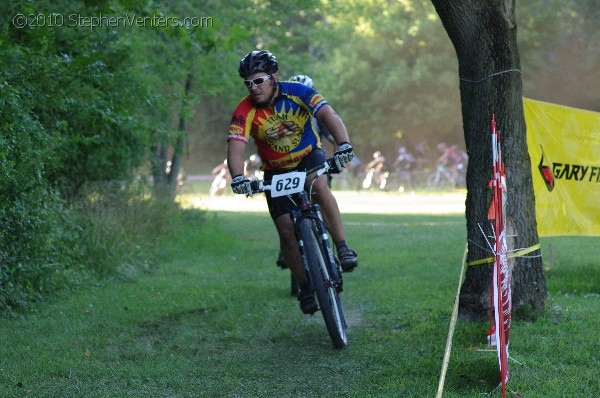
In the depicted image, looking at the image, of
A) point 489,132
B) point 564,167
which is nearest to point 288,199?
point 489,132

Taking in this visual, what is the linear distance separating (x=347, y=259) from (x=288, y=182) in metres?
0.79

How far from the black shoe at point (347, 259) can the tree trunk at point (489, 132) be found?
41.8 inches

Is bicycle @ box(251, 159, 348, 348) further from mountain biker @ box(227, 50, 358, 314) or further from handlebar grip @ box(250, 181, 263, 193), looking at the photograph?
mountain biker @ box(227, 50, 358, 314)

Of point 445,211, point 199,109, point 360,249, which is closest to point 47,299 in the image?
point 360,249

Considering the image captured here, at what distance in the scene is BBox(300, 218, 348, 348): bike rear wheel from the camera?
7.36 m

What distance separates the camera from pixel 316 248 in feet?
24.8

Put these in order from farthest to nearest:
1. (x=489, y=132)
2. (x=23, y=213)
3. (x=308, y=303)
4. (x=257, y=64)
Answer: (x=23, y=213), (x=489, y=132), (x=257, y=64), (x=308, y=303)

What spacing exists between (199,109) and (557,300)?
60.7m

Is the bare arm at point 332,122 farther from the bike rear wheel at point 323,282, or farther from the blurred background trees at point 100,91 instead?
the blurred background trees at point 100,91

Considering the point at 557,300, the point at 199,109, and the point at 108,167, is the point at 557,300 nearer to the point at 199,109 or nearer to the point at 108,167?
the point at 108,167

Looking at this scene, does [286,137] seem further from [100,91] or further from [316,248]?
[100,91]

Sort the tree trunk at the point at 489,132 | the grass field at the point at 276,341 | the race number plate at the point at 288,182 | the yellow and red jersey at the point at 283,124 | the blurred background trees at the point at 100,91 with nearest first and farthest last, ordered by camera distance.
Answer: the grass field at the point at 276,341, the race number plate at the point at 288,182, the yellow and red jersey at the point at 283,124, the tree trunk at the point at 489,132, the blurred background trees at the point at 100,91

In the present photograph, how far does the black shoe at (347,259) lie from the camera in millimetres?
7738

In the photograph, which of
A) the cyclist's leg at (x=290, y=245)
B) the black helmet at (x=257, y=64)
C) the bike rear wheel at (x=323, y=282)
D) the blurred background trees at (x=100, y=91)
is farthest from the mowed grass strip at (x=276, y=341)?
the black helmet at (x=257, y=64)
